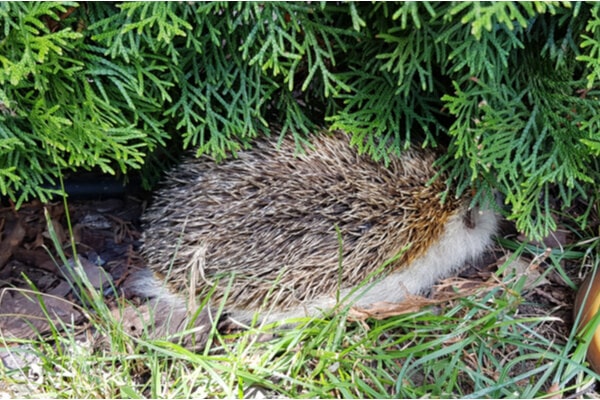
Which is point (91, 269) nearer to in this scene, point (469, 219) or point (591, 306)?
point (469, 219)

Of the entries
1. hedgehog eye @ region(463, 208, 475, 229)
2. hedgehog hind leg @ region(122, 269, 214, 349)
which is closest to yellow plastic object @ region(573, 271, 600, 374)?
hedgehog eye @ region(463, 208, 475, 229)

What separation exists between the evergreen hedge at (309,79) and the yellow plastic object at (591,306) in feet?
0.98

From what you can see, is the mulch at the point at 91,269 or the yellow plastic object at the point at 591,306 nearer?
the yellow plastic object at the point at 591,306

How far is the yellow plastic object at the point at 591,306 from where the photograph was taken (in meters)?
2.33

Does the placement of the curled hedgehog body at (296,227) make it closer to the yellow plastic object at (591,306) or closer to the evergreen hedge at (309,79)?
the evergreen hedge at (309,79)

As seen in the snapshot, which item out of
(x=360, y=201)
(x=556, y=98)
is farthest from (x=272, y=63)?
(x=556, y=98)

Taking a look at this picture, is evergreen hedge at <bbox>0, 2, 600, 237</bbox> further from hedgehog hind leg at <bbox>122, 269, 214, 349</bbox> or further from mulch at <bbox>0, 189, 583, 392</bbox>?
hedgehog hind leg at <bbox>122, 269, 214, 349</bbox>

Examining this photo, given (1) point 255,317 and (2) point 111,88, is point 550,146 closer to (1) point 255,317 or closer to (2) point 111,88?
(1) point 255,317

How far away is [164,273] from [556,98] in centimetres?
162

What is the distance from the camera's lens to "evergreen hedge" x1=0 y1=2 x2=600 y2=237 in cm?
223

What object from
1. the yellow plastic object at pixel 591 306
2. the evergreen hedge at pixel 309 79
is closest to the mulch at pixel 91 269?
the yellow plastic object at pixel 591 306

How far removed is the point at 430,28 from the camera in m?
2.28

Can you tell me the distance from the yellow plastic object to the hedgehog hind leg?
1.35m

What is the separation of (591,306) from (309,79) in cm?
130
